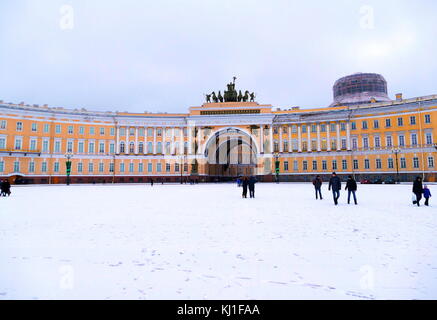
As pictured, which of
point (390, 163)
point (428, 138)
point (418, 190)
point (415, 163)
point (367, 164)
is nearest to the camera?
point (418, 190)

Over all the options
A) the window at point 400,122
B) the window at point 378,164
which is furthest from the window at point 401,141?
the window at point 378,164

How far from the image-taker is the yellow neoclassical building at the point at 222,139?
43781 mm

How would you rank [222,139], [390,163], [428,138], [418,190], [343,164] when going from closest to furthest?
1. [418,190]
2. [428,138]
3. [390,163]
4. [343,164]
5. [222,139]

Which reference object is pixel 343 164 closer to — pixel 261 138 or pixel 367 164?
pixel 367 164

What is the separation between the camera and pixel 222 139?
200ft

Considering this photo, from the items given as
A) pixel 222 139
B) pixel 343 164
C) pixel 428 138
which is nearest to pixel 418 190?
pixel 428 138

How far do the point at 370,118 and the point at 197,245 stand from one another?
50.5m

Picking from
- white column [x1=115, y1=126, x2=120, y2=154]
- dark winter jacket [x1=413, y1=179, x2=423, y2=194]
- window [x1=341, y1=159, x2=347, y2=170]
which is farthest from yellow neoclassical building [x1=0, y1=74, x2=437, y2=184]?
dark winter jacket [x1=413, y1=179, x2=423, y2=194]

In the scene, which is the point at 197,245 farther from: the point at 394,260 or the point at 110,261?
the point at 394,260

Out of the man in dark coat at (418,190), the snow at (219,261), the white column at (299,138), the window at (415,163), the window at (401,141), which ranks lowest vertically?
the snow at (219,261)

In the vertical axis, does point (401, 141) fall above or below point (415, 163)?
above

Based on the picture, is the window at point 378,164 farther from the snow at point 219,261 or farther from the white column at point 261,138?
the snow at point 219,261

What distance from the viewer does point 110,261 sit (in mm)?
4484

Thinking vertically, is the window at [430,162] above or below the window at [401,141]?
below
